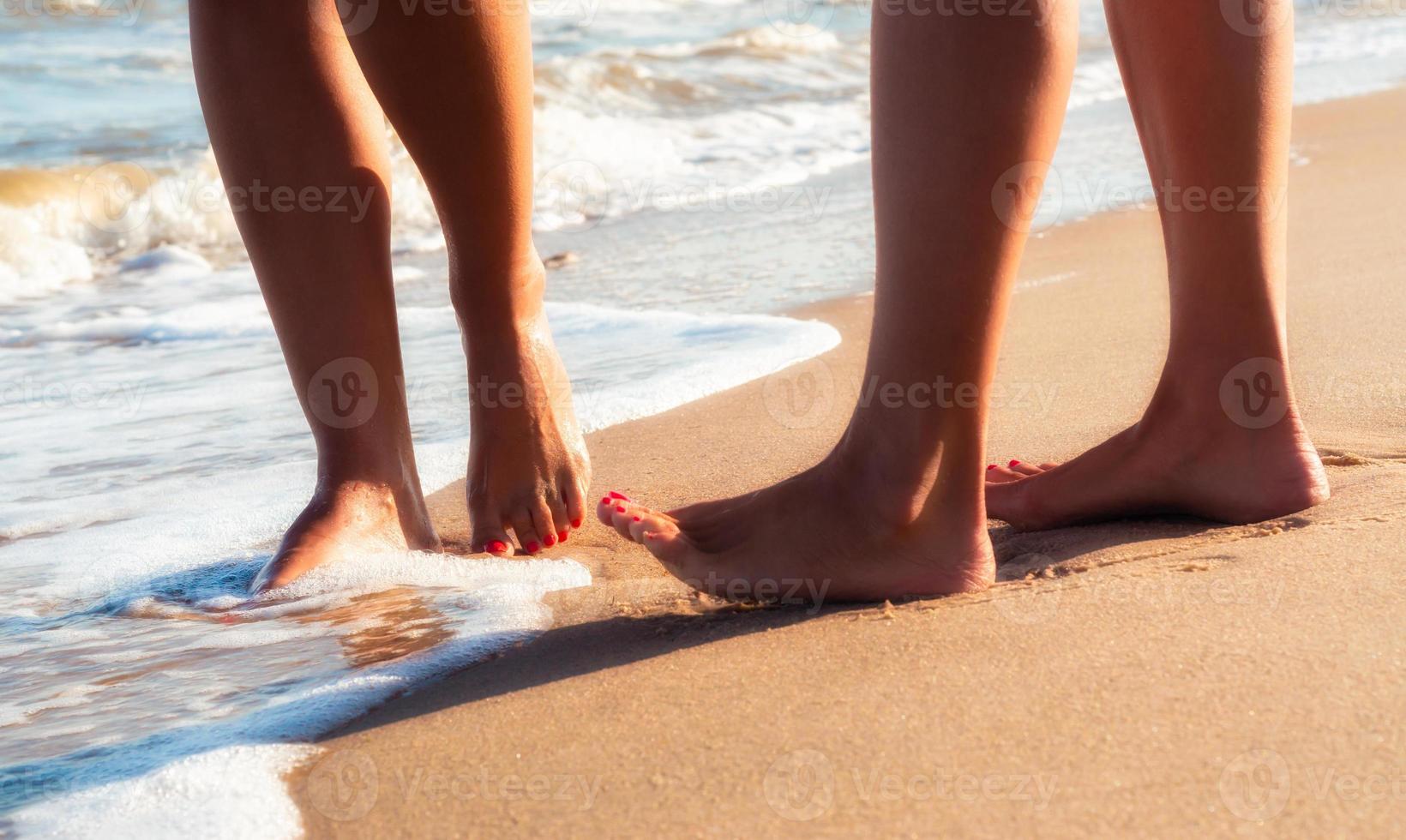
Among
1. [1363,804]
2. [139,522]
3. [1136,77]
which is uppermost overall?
[1136,77]

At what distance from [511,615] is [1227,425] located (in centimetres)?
79

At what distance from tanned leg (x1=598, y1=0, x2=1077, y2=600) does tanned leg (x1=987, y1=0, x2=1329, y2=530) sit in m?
0.29

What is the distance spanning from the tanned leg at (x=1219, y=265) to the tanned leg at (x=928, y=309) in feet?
0.96

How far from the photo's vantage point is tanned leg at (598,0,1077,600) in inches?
47.3

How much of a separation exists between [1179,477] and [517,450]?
83 centimetres

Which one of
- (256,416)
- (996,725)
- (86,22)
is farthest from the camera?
(86,22)

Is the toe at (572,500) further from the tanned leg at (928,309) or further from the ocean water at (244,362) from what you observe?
the tanned leg at (928,309)

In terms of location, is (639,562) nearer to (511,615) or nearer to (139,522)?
(511,615)

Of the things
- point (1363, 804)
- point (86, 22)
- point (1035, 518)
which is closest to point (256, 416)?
point (1035, 518)

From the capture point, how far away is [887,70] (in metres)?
1.24

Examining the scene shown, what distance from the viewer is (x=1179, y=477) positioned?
4.99 feet

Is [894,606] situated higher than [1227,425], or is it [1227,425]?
[1227,425]

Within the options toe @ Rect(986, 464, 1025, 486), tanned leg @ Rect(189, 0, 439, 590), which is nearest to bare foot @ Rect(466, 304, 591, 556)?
tanned leg @ Rect(189, 0, 439, 590)

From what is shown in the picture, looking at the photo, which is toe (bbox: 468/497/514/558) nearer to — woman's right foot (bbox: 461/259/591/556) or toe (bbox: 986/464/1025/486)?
woman's right foot (bbox: 461/259/591/556)
